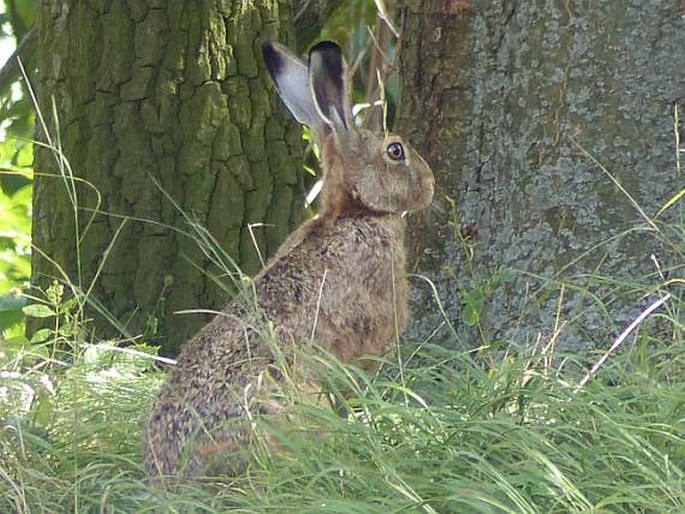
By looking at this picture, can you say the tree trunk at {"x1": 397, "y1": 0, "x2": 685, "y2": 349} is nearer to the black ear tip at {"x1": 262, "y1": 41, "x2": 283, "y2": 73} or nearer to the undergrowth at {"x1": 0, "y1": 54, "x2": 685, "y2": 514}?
the undergrowth at {"x1": 0, "y1": 54, "x2": 685, "y2": 514}

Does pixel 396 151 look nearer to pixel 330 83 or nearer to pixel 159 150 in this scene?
pixel 330 83

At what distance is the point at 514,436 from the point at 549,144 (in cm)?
172

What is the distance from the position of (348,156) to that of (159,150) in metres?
1.83

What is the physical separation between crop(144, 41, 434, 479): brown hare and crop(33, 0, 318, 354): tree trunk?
153cm

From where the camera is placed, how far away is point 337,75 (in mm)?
5199

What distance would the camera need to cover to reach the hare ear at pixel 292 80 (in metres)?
5.32

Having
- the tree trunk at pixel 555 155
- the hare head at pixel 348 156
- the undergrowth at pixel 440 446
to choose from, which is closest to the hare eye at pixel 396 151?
the hare head at pixel 348 156

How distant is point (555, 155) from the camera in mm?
4969

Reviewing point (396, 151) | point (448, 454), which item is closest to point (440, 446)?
point (448, 454)

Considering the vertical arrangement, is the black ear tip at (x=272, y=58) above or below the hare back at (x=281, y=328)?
above

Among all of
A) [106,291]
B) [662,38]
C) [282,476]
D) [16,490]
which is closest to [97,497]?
[16,490]

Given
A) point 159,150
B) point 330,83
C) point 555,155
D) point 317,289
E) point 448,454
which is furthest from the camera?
point 159,150

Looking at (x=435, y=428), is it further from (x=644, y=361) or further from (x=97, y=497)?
(x=97, y=497)

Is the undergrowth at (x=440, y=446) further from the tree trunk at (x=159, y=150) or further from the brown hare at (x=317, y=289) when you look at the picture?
the tree trunk at (x=159, y=150)
